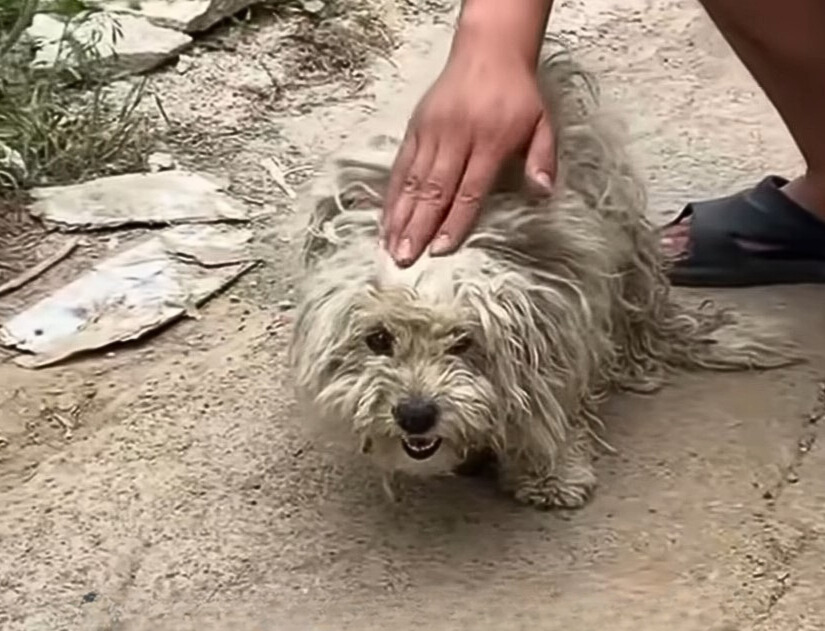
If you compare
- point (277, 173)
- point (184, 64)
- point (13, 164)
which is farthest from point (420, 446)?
point (184, 64)

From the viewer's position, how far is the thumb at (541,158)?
1542 millimetres

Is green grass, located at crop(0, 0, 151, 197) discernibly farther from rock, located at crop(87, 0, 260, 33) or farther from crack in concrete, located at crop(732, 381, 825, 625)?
crack in concrete, located at crop(732, 381, 825, 625)

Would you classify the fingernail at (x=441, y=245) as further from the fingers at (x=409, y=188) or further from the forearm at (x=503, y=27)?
the forearm at (x=503, y=27)

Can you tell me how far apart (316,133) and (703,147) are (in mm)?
583

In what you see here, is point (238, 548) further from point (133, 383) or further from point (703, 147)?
point (703, 147)

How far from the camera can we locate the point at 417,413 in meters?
1.51

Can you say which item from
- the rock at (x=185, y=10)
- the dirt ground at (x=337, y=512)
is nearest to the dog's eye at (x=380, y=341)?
the dirt ground at (x=337, y=512)

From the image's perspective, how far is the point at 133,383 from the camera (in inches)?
76.1

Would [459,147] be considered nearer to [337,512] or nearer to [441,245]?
[441,245]

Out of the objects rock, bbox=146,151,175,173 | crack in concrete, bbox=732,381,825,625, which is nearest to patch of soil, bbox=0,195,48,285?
rock, bbox=146,151,175,173

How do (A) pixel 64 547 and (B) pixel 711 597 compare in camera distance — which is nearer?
(B) pixel 711 597

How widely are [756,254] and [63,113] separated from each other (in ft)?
3.52

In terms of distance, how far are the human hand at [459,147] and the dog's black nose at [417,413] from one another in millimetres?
A: 128

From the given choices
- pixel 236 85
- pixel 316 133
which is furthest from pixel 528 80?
pixel 236 85
